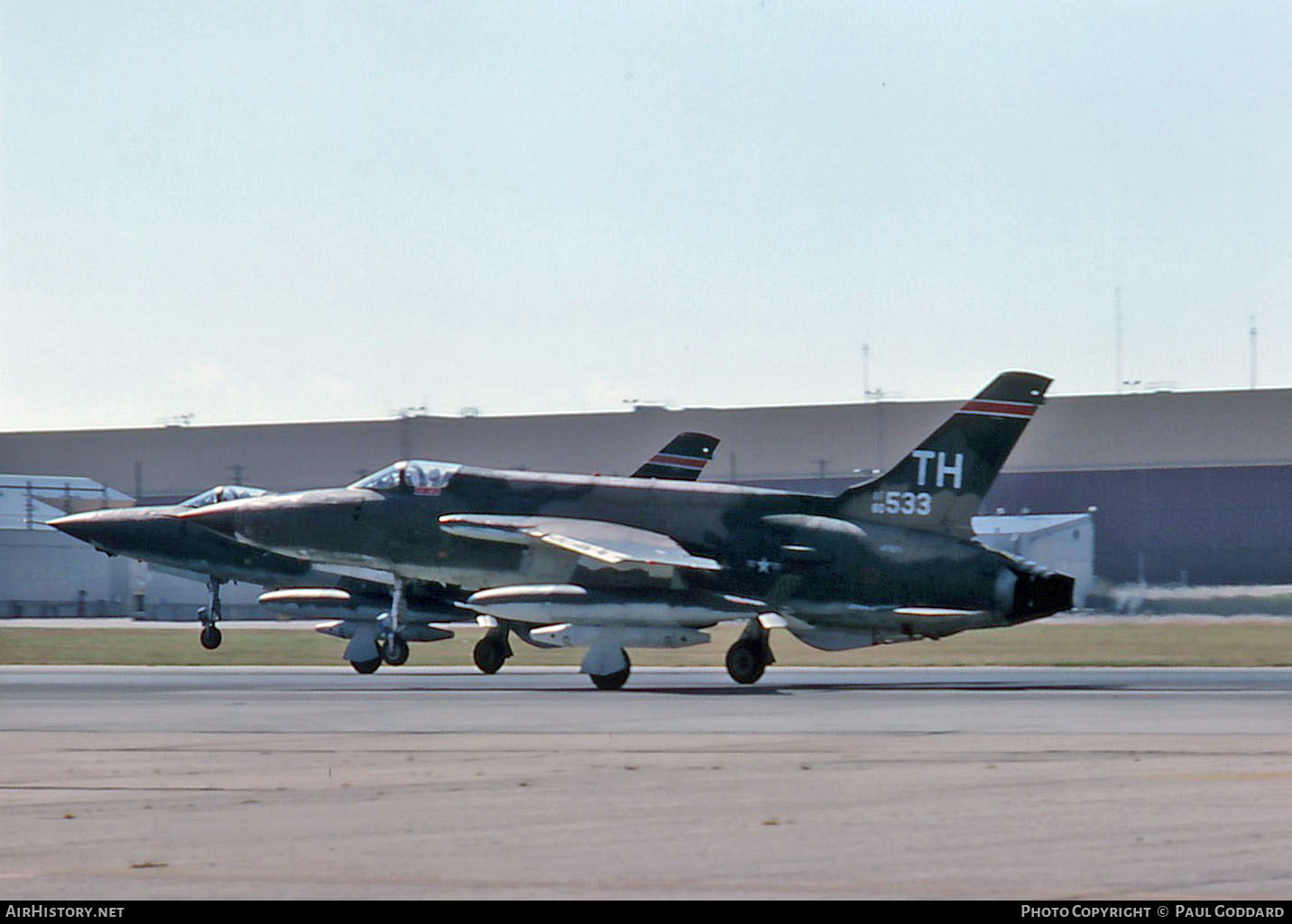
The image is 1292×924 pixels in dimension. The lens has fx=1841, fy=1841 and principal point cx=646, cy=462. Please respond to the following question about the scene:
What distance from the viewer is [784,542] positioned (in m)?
32.7

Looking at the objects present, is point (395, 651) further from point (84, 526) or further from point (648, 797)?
point (648, 797)

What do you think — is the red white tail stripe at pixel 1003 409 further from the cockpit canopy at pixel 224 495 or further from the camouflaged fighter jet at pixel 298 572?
the cockpit canopy at pixel 224 495

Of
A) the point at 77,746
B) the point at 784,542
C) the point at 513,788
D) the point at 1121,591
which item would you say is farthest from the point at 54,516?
the point at 513,788

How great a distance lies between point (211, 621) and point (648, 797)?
28037 mm

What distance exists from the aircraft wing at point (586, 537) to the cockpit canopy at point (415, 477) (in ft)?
2.61

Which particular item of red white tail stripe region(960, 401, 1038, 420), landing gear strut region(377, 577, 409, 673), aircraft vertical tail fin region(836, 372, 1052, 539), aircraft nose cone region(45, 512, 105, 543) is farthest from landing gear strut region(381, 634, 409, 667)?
red white tail stripe region(960, 401, 1038, 420)

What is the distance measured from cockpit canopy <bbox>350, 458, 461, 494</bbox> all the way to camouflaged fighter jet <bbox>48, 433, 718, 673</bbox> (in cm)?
180

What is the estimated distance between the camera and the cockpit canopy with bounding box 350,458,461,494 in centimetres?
3466

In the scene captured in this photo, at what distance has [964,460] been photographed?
1255 inches

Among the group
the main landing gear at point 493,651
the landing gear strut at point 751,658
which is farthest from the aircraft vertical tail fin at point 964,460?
the main landing gear at point 493,651

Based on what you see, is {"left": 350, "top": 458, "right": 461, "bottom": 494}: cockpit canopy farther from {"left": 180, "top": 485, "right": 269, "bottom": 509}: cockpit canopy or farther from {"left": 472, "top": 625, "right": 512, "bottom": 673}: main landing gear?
{"left": 180, "top": 485, "right": 269, "bottom": 509}: cockpit canopy

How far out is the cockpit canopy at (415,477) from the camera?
114 feet
